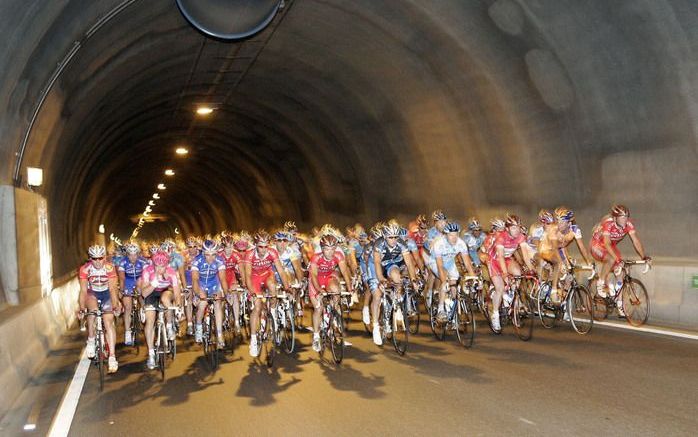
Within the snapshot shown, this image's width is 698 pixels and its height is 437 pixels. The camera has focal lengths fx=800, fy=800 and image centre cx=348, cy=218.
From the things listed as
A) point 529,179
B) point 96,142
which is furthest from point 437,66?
point 96,142

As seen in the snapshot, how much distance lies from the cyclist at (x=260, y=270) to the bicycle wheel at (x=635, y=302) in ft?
18.7

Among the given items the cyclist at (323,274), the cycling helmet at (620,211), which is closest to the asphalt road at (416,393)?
the cyclist at (323,274)

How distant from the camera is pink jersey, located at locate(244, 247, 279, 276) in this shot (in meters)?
13.0

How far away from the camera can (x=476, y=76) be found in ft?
57.5

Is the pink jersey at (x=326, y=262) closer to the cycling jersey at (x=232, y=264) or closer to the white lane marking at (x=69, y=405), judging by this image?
the cycling jersey at (x=232, y=264)

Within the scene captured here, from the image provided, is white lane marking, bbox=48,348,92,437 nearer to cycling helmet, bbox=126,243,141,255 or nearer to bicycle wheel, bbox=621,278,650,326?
cycling helmet, bbox=126,243,141,255

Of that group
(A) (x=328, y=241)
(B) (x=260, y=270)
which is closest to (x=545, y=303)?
(A) (x=328, y=241)

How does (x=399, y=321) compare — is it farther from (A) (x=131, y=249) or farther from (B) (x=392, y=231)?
(A) (x=131, y=249)

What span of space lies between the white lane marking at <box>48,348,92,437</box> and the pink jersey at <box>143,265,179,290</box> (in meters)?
1.67

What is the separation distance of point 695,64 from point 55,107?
11617 mm

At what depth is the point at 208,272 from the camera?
538 inches

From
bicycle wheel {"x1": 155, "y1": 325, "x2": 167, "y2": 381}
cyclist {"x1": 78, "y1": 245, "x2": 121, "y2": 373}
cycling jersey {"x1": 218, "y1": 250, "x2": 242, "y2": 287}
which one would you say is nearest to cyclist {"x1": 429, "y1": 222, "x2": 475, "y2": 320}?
cycling jersey {"x1": 218, "y1": 250, "x2": 242, "y2": 287}

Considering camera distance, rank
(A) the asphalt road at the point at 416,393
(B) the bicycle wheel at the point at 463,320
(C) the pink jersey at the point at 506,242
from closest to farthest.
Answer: (A) the asphalt road at the point at 416,393 < (B) the bicycle wheel at the point at 463,320 < (C) the pink jersey at the point at 506,242

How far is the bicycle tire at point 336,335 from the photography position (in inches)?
464
